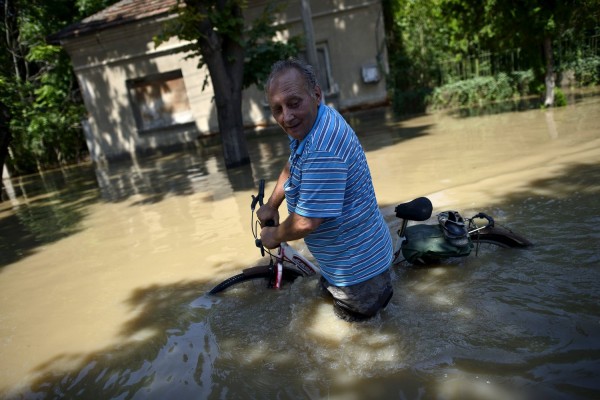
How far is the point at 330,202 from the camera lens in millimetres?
2484

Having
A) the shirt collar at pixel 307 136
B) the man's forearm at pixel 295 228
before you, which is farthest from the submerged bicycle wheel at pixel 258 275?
the shirt collar at pixel 307 136

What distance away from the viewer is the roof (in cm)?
1491

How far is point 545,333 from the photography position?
2.77 metres

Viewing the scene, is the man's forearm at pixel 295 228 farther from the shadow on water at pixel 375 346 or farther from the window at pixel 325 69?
the window at pixel 325 69

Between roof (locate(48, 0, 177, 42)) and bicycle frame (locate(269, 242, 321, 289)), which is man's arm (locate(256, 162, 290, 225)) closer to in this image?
bicycle frame (locate(269, 242, 321, 289))

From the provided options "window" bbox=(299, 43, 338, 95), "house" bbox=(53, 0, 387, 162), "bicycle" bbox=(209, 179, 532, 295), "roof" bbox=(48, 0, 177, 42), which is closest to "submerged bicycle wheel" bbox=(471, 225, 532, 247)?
"bicycle" bbox=(209, 179, 532, 295)

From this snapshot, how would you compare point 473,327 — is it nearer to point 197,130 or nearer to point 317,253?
point 317,253

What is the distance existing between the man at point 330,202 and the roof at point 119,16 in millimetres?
13744

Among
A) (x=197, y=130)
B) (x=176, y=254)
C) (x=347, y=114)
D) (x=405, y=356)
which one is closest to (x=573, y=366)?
(x=405, y=356)

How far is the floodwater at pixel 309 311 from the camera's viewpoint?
8.72ft

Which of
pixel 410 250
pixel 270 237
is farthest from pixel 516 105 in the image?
pixel 270 237

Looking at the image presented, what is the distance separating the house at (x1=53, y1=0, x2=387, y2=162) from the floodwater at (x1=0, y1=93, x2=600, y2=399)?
8974 mm

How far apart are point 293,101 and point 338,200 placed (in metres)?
0.61

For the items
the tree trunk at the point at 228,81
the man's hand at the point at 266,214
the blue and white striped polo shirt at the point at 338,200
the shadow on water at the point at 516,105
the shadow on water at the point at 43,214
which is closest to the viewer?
the blue and white striped polo shirt at the point at 338,200
